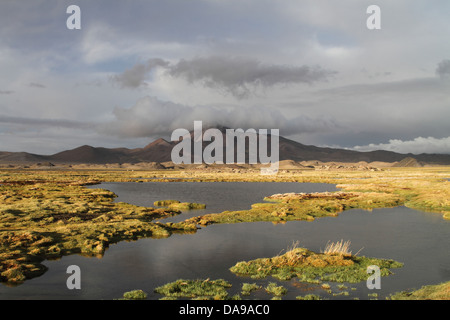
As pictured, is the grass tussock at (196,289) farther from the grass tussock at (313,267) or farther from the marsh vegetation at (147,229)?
the grass tussock at (313,267)

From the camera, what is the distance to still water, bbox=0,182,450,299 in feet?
69.1

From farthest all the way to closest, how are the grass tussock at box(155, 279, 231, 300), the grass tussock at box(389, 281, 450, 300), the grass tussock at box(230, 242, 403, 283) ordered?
the grass tussock at box(230, 242, 403, 283), the grass tussock at box(155, 279, 231, 300), the grass tussock at box(389, 281, 450, 300)

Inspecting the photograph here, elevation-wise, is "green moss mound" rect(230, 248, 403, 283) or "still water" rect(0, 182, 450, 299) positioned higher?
"green moss mound" rect(230, 248, 403, 283)

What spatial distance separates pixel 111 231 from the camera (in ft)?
117

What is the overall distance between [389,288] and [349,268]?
12.0ft

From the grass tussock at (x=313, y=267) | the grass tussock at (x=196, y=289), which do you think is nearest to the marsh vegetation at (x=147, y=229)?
the grass tussock at (x=313, y=267)

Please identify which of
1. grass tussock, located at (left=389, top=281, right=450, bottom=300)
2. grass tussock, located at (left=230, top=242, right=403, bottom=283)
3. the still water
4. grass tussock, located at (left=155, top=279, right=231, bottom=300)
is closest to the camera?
grass tussock, located at (left=389, top=281, right=450, bottom=300)

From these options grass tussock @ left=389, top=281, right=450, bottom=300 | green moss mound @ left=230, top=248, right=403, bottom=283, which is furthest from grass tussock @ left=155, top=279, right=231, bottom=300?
grass tussock @ left=389, top=281, right=450, bottom=300

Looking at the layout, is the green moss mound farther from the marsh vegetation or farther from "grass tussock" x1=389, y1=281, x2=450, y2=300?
"grass tussock" x1=389, y1=281, x2=450, y2=300

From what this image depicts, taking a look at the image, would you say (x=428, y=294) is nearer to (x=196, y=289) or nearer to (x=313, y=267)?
(x=313, y=267)

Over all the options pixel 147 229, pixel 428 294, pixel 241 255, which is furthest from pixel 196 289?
pixel 147 229

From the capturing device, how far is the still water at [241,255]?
69.1 feet
